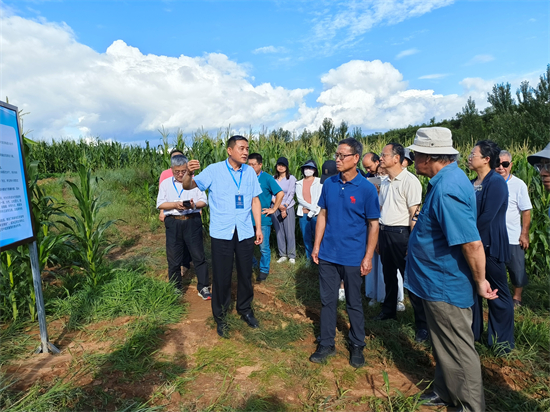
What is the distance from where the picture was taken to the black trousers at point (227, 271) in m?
3.73

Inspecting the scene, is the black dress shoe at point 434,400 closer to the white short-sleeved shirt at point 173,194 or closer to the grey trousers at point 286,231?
the white short-sleeved shirt at point 173,194

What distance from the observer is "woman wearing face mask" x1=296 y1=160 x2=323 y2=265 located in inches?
232

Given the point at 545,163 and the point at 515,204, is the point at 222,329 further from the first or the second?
the point at 515,204

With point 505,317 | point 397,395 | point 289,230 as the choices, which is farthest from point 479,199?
point 289,230

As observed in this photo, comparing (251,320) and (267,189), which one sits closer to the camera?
(251,320)

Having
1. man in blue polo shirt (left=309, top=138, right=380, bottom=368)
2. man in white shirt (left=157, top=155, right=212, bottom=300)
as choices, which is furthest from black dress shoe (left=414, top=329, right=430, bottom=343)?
man in white shirt (left=157, top=155, right=212, bottom=300)

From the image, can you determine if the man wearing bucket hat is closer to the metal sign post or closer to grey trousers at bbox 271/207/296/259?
the metal sign post

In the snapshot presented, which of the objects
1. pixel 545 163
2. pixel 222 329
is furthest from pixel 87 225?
pixel 545 163

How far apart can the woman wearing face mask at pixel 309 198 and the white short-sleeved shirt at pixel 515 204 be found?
275cm

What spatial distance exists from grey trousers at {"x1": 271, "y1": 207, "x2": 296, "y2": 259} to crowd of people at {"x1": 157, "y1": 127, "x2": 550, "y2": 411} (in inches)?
79.3

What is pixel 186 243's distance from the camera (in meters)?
4.67

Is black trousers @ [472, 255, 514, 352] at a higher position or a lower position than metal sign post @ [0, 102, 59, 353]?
lower

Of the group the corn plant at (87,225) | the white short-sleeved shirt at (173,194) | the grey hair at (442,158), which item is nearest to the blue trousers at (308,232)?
the white short-sleeved shirt at (173,194)

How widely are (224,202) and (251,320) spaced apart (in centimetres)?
144
